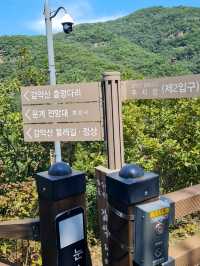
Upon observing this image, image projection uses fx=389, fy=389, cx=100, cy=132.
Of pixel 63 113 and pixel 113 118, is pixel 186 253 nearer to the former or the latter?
pixel 113 118

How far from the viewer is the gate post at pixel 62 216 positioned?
154 cm

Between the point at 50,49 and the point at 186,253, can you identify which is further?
the point at 50,49

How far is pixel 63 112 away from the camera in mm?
3002

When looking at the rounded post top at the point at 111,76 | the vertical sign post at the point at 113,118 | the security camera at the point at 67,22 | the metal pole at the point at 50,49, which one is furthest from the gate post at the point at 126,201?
the security camera at the point at 67,22

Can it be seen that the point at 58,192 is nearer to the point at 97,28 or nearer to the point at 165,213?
the point at 165,213

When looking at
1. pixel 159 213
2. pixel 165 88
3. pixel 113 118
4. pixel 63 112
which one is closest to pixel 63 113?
pixel 63 112

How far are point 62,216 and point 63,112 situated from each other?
1540mm

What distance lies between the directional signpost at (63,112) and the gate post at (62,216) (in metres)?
1.22

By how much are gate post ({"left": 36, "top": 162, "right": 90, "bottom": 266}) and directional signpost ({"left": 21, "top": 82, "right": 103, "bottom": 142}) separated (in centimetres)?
122

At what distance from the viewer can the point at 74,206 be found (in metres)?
1.58

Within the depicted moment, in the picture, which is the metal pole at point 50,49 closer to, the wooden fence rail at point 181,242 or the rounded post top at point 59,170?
the wooden fence rail at point 181,242

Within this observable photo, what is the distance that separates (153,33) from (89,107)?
76395mm

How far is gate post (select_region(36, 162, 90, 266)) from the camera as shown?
5.05 feet

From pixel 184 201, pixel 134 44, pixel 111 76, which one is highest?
pixel 134 44
